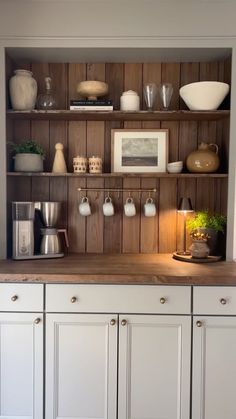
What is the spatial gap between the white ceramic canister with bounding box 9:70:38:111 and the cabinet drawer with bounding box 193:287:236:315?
1453 mm

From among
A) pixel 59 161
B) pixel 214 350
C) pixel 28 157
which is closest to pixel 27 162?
pixel 28 157

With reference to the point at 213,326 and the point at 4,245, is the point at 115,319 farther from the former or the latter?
the point at 4,245

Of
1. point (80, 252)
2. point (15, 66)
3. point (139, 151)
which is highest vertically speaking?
point (15, 66)

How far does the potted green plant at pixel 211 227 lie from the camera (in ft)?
7.31

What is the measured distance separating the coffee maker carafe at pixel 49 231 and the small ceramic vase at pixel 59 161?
22 cm

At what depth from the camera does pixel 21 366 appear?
187 centimetres

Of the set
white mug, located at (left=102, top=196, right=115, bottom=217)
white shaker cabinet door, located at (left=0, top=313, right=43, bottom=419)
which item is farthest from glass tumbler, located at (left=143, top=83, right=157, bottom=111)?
white shaker cabinet door, located at (left=0, top=313, right=43, bottom=419)

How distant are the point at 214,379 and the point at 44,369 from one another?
862 mm

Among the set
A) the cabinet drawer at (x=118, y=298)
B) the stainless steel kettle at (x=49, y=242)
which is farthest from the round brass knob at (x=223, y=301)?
the stainless steel kettle at (x=49, y=242)

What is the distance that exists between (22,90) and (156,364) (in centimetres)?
171

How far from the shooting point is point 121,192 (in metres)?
Answer: 2.46

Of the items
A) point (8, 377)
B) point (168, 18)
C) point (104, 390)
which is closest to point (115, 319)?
point (104, 390)

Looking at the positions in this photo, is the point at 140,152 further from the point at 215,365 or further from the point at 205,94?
the point at 215,365

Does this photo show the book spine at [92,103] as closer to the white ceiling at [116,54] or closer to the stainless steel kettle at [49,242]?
the white ceiling at [116,54]
